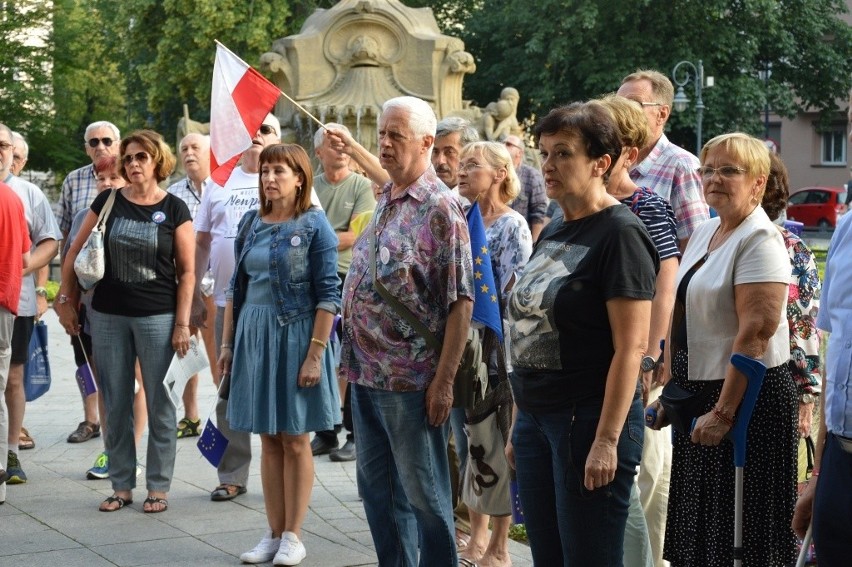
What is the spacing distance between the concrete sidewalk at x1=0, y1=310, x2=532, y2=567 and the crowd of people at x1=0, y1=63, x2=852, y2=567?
0.17 metres

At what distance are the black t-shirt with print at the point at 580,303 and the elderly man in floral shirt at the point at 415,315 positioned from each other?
0.78 m

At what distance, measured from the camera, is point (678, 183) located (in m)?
5.57

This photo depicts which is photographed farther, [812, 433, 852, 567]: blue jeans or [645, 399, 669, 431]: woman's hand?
[645, 399, 669, 431]: woman's hand

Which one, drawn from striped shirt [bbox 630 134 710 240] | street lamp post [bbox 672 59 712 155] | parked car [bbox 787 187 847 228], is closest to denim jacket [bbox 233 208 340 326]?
striped shirt [bbox 630 134 710 240]

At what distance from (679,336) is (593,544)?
1.08 meters

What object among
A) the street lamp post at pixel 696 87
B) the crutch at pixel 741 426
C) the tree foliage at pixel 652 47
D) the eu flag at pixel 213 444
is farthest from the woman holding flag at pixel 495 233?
the tree foliage at pixel 652 47

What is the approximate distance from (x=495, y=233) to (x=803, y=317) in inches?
56.9

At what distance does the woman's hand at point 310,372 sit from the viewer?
19.5 feet

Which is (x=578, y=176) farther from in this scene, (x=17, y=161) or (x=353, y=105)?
(x=353, y=105)

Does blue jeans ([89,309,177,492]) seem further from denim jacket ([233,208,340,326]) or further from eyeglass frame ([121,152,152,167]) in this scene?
denim jacket ([233,208,340,326])

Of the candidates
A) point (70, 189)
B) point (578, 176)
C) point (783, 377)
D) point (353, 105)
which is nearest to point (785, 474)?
point (783, 377)

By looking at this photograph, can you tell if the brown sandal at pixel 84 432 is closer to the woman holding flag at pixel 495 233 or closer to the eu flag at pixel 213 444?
the eu flag at pixel 213 444

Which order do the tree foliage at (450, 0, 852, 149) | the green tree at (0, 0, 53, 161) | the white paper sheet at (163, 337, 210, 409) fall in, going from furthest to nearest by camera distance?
1. the tree foliage at (450, 0, 852, 149)
2. the green tree at (0, 0, 53, 161)
3. the white paper sheet at (163, 337, 210, 409)

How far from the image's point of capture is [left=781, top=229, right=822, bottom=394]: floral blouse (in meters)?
5.27
